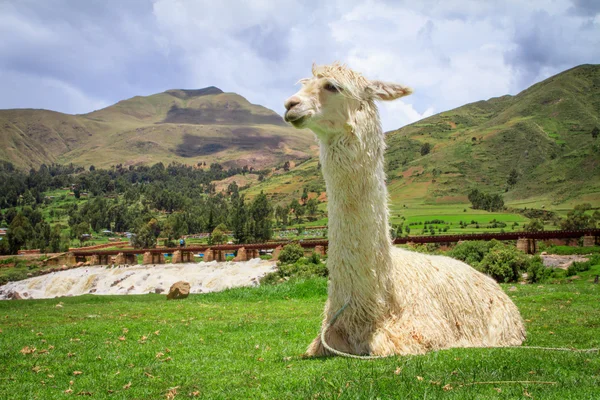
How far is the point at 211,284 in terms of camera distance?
54094mm

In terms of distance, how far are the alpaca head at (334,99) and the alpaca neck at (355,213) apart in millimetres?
206

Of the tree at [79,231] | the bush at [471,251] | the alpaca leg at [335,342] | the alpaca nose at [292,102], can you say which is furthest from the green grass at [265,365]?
the tree at [79,231]

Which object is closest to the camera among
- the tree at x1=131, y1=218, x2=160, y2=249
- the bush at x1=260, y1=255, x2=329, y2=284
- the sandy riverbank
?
the bush at x1=260, y1=255, x2=329, y2=284

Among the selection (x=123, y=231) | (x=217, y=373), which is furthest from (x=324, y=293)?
(x=123, y=231)

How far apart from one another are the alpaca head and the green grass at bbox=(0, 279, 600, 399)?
9.10 feet

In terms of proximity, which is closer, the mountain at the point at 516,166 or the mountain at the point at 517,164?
the mountain at the point at 516,166

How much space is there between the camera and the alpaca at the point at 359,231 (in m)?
5.51

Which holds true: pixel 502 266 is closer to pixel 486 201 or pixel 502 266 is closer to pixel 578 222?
pixel 578 222

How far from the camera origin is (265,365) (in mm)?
6535

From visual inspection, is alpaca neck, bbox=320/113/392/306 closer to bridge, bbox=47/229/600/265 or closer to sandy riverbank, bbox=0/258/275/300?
bridge, bbox=47/229/600/265

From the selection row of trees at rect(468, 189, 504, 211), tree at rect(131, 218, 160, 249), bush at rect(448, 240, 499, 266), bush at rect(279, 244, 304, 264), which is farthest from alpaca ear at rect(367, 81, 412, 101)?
tree at rect(131, 218, 160, 249)

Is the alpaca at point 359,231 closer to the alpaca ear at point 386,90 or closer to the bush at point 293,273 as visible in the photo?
the alpaca ear at point 386,90

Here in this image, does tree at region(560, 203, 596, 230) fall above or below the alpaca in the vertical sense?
below

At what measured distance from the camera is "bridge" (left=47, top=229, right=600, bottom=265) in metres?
55.1
